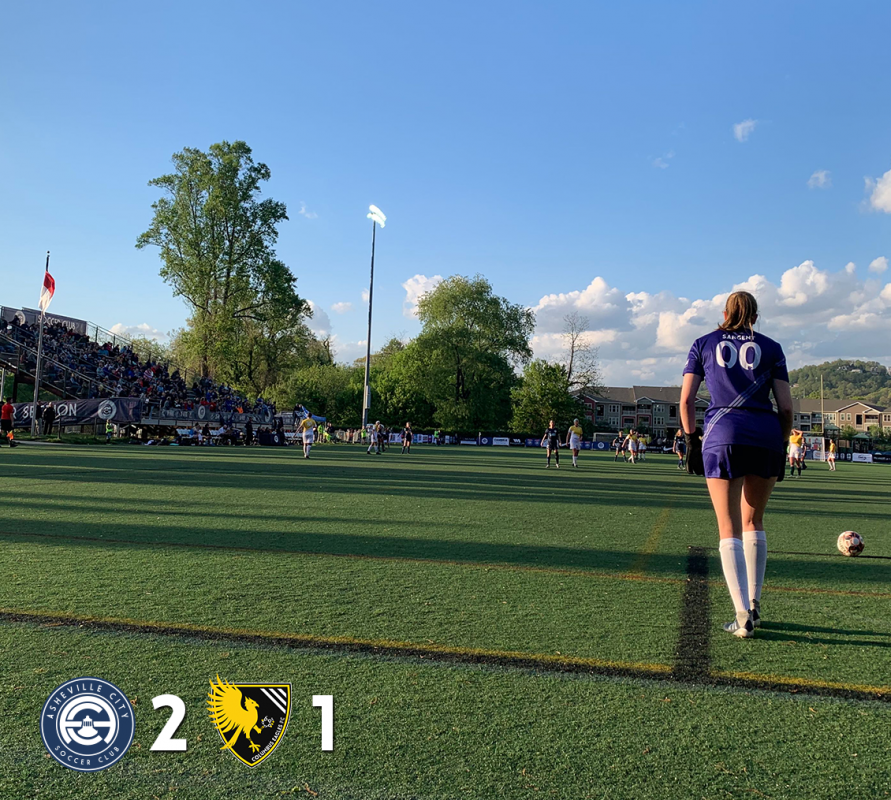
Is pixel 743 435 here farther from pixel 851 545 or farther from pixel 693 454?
pixel 851 545

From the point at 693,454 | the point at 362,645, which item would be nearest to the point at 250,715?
the point at 362,645

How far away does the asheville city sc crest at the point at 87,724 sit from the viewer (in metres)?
2.66

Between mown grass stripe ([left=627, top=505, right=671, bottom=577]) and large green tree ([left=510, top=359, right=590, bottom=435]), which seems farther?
large green tree ([left=510, top=359, right=590, bottom=435])

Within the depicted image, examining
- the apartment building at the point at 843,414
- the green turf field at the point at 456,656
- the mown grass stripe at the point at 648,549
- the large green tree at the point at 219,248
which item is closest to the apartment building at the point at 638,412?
the apartment building at the point at 843,414

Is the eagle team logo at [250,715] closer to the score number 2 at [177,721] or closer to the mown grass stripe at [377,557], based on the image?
the score number 2 at [177,721]

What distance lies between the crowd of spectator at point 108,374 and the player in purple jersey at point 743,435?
31985 millimetres

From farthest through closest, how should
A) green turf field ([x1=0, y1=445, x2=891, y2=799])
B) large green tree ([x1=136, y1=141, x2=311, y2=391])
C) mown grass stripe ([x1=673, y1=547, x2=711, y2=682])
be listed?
1. large green tree ([x1=136, y1=141, x2=311, y2=391])
2. mown grass stripe ([x1=673, y1=547, x2=711, y2=682])
3. green turf field ([x1=0, y1=445, x2=891, y2=799])

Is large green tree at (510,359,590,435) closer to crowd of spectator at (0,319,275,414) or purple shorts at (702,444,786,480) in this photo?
crowd of spectator at (0,319,275,414)

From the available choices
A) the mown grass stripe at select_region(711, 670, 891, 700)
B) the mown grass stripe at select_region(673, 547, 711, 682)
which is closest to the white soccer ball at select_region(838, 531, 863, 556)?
the mown grass stripe at select_region(673, 547, 711, 682)

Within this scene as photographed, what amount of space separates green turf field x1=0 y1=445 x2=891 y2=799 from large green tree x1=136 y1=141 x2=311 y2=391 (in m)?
39.8

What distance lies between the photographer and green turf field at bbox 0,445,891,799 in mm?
2518

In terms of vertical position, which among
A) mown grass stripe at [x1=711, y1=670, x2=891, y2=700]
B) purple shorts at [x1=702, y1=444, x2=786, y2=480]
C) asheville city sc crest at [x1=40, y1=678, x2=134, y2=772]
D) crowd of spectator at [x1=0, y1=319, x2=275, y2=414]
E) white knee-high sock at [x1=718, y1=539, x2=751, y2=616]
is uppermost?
crowd of spectator at [x1=0, y1=319, x2=275, y2=414]

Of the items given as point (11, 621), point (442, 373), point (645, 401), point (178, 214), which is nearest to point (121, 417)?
point (178, 214)

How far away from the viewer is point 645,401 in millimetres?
129125
